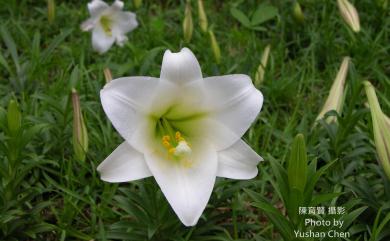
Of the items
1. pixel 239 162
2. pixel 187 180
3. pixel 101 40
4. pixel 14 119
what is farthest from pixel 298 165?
pixel 101 40

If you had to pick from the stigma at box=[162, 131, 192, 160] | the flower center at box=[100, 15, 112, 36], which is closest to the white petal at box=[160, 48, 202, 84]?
the stigma at box=[162, 131, 192, 160]

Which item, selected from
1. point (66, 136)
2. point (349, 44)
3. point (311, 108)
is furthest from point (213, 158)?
point (349, 44)

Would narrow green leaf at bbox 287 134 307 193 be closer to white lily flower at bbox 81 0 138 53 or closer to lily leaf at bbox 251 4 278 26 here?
white lily flower at bbox 81 0 138 53

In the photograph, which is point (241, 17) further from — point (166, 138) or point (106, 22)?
point (166, 138)

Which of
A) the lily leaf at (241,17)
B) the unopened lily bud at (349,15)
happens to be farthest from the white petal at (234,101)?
the lily leaf at (241,17)

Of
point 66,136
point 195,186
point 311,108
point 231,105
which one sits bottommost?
point 311,108

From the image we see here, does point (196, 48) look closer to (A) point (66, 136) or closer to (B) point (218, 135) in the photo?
(A) point (66, 136)

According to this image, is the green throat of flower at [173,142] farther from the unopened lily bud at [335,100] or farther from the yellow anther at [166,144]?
the unopened lily bud at [335,100]
